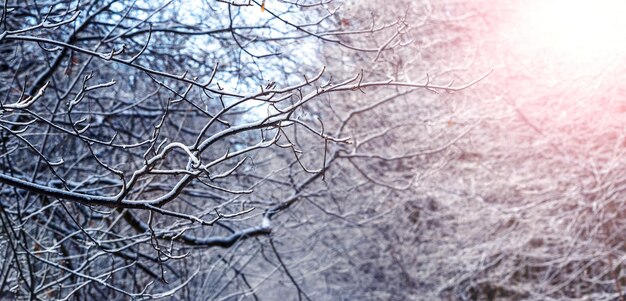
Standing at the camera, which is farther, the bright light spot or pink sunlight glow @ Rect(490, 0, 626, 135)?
pink sunlight glow @ Rect(490, 0, 626, 135)

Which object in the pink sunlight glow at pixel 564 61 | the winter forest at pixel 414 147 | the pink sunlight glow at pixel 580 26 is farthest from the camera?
the pink sunlight glow at pixel 564 61

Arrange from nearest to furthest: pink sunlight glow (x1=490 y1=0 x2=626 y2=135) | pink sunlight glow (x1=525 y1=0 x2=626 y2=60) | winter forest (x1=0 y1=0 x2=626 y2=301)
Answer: winter forest (x1=0 y1=0 x2=626 y2=301)
pink sunlight glow (x1=525 y1=0 x2=626 y2=60)
pink sunlight glow (x1=490 y1=0 x2=626 y2=135)

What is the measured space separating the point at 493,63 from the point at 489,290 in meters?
3.93

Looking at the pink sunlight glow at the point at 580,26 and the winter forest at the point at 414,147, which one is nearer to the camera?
the winter forest at the point at 414,147

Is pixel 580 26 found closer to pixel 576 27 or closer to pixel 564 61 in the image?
pixel 576 27

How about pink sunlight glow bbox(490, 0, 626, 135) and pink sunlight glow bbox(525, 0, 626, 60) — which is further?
pink sunlight glow bbox(490, 0, 626, 135)

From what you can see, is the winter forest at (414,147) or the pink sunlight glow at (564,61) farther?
the pink sunlight glow at (564,61)

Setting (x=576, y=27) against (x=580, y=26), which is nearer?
(x=580, y=26)

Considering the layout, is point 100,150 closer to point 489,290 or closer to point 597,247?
point 597,247

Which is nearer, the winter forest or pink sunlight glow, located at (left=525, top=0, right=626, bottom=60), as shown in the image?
the winter forest

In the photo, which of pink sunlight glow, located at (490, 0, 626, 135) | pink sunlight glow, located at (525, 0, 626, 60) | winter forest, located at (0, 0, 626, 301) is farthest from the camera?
pink sunlight glow, located at (490, 0, 626, 135)

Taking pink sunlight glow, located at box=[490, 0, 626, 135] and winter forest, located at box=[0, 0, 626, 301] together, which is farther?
pink sunlight glow, located at box=[490, 0, 626, 135]

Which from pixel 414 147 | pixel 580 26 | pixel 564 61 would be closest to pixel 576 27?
pixel 580 26

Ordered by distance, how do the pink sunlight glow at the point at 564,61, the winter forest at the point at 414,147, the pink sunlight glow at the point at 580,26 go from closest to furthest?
1. the winter forest at the point at 414,147
2. the pink sunlight glow at the point at 580,26
3. the pink sunlight glow at the point at 564,61
